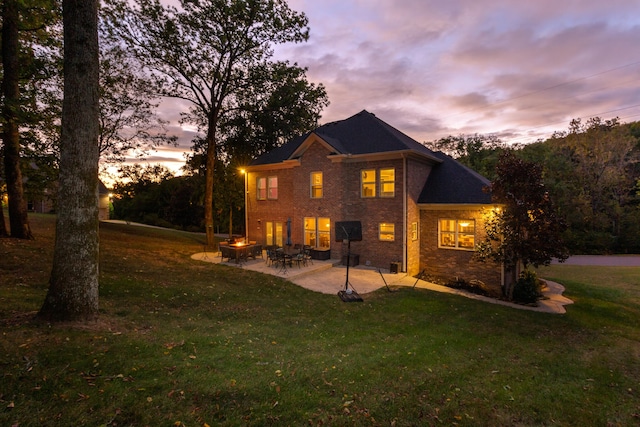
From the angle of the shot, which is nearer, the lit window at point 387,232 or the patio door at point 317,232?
the lit window at point 387,232

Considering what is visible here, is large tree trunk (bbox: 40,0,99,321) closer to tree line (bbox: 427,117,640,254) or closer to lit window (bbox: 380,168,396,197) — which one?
lit window (bbox: 380,168,396,197)

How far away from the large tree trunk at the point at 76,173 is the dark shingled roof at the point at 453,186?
15221mm

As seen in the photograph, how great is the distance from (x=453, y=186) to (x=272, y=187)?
38.0ft

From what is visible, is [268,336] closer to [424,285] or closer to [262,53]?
[424,285]

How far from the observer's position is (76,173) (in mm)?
5699

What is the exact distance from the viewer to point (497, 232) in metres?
14.3

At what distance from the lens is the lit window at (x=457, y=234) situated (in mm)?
16047

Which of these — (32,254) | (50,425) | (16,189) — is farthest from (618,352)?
(16,189)

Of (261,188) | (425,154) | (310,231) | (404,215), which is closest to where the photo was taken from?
(404,215)

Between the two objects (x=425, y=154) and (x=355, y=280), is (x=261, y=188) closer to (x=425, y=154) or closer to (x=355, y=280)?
(x=355, y=280)

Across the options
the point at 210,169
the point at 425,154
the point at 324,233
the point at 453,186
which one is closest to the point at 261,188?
the point at 210,169

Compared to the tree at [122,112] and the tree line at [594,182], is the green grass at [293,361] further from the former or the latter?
the tree line at [594,182]

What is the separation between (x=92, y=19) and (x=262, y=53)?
53.9ft

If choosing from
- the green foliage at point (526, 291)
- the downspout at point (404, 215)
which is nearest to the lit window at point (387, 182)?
the downspout at point (404, 215)
